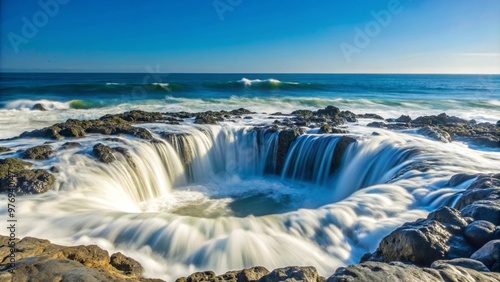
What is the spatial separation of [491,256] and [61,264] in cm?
424

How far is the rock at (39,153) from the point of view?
27.5 ft

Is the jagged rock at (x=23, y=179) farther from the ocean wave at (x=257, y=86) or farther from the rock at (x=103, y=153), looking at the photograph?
the ocean wave at (x=257, y=86)

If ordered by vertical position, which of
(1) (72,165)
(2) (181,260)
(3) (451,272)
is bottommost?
(2) (181,260)

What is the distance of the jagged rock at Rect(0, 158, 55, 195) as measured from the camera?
6703mm

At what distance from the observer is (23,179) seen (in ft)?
22.6

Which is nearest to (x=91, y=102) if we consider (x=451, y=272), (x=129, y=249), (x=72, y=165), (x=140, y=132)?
(x=140, y=132)

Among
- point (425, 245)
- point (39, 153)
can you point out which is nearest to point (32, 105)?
point (39, 153)

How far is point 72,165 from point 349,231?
22.3 ft

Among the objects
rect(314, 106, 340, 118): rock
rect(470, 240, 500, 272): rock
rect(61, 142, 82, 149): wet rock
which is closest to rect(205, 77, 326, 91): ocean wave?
rect(314, 106, 340, 118): rock

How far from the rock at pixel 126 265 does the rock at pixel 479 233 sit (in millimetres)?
4118

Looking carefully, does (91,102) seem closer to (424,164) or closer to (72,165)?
(72,165)

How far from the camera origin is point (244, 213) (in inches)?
329

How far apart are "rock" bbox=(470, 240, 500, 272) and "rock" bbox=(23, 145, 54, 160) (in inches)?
367

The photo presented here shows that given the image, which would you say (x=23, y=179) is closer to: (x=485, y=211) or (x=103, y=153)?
(x=103, y=153)
